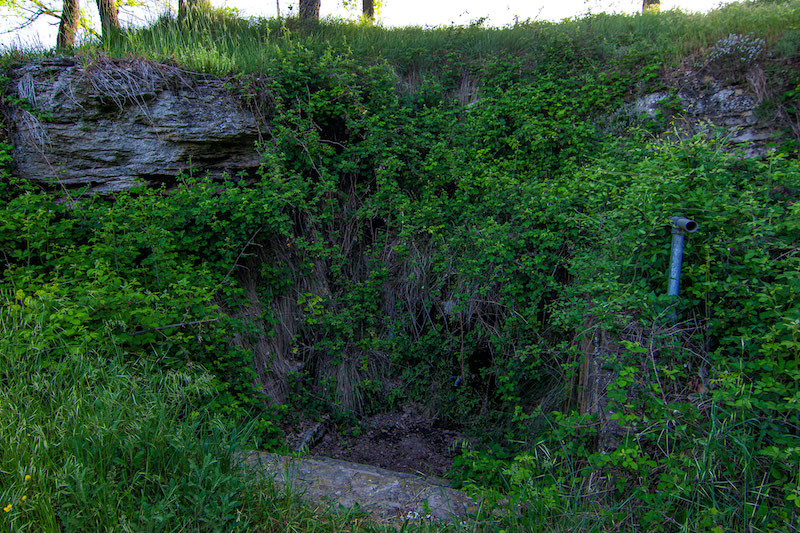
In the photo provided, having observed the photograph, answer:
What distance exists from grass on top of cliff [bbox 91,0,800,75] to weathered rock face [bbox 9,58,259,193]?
0.46 m

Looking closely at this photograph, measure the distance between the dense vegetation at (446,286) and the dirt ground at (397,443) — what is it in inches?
7.5

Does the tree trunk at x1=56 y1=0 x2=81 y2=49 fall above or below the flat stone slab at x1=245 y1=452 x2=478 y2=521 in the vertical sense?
above

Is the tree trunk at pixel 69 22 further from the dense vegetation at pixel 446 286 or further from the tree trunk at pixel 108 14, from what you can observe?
the dense vegetation at pixel 446 286

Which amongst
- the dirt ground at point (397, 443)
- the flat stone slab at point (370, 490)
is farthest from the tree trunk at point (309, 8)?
the flat stone slab at point (370, 490)

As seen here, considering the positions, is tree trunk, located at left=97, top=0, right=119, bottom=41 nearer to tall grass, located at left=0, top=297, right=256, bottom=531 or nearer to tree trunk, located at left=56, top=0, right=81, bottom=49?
tree trunk, located at left=56, top=0, right=81, bottom=49

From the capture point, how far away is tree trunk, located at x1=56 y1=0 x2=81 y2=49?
6156 mm

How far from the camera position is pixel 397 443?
4.62 metres

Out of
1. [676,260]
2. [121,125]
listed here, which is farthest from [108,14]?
[676,260]

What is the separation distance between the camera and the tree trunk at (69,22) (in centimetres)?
616

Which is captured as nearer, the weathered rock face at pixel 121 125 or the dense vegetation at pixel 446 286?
the dense vegetation at pixel 446 286

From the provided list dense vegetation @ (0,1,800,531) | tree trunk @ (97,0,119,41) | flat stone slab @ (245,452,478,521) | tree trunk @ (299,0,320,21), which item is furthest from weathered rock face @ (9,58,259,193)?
flat stone slab @ (245,452,478,521)

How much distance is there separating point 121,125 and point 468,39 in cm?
467

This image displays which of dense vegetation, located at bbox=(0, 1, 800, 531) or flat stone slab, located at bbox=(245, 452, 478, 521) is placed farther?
flat stone slab, located at bbox=(245, 452, 478, 521)

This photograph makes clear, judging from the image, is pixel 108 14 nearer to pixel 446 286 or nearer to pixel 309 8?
pixel 309 8
